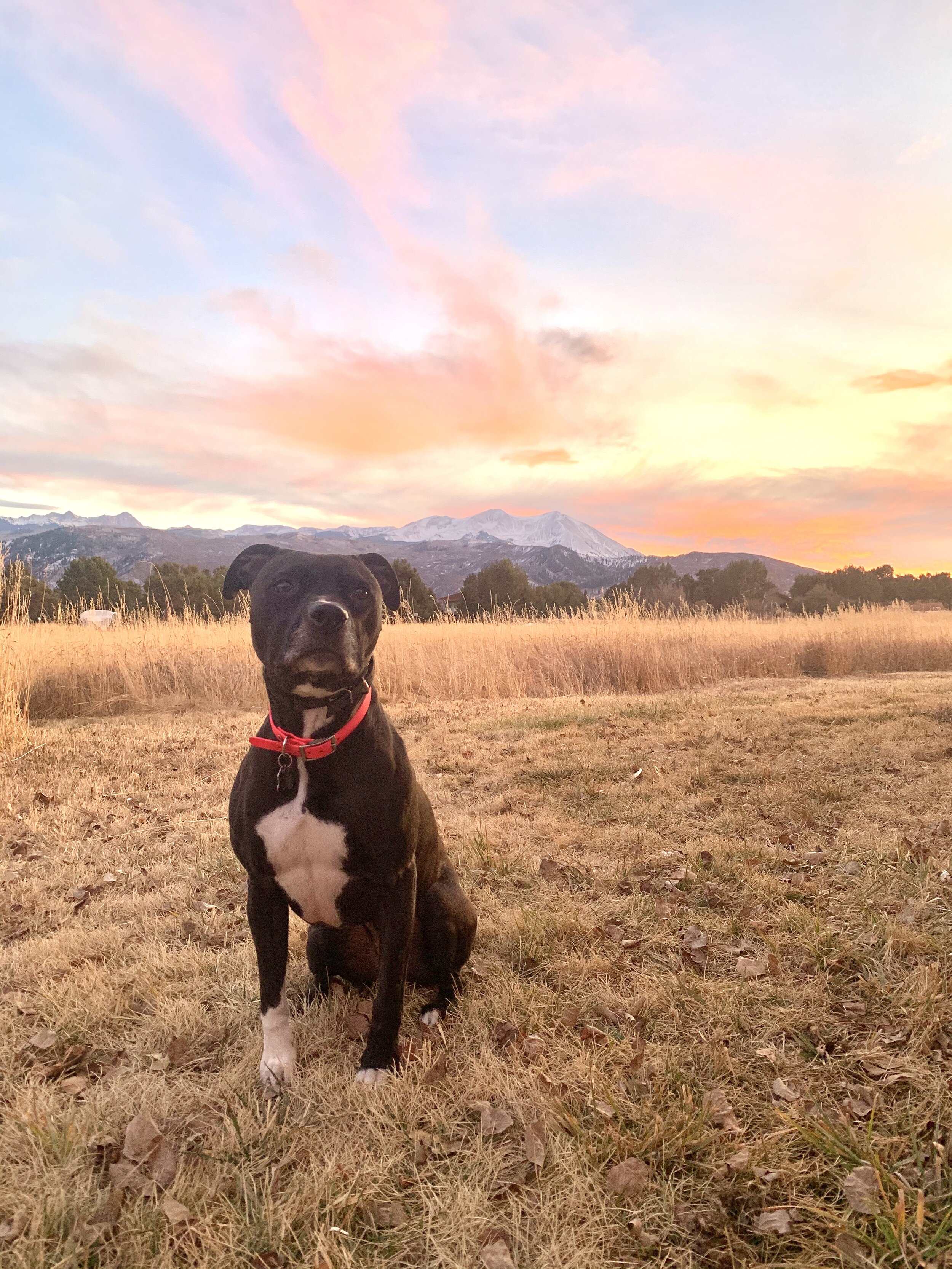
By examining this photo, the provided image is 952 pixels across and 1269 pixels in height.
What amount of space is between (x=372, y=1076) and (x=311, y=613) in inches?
55.1

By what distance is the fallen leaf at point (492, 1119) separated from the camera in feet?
6.05

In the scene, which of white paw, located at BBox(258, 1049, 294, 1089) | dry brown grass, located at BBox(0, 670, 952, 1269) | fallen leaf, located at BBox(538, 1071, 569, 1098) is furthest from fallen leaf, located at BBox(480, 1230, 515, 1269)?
white paw, located at BBox(258, 1049, 294, 1089)

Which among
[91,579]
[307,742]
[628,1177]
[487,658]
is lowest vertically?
[628,1177]

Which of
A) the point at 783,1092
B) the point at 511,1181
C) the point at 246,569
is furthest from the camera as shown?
the point at 246,569

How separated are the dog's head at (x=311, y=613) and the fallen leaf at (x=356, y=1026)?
125 centimetres

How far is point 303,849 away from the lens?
6.60 feet

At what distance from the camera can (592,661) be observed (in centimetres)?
1146

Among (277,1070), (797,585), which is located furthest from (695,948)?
(797,585)

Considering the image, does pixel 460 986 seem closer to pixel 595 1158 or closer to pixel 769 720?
pixel 595 1158

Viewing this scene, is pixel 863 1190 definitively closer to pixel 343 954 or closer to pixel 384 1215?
pixel 384 1215

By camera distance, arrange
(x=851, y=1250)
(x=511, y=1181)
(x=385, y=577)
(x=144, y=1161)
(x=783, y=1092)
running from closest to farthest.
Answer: (x=851, y=1250) → (x=511, y=1181) → (x=144, y=1161) → (x=783, y=1092) → (x=385, y=577)

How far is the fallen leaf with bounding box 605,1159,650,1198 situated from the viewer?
5.32 ft

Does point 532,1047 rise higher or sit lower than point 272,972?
lower

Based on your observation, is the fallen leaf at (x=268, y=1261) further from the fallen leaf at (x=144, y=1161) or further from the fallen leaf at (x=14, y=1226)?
the fallen leaf at (x=14, y=1226)
